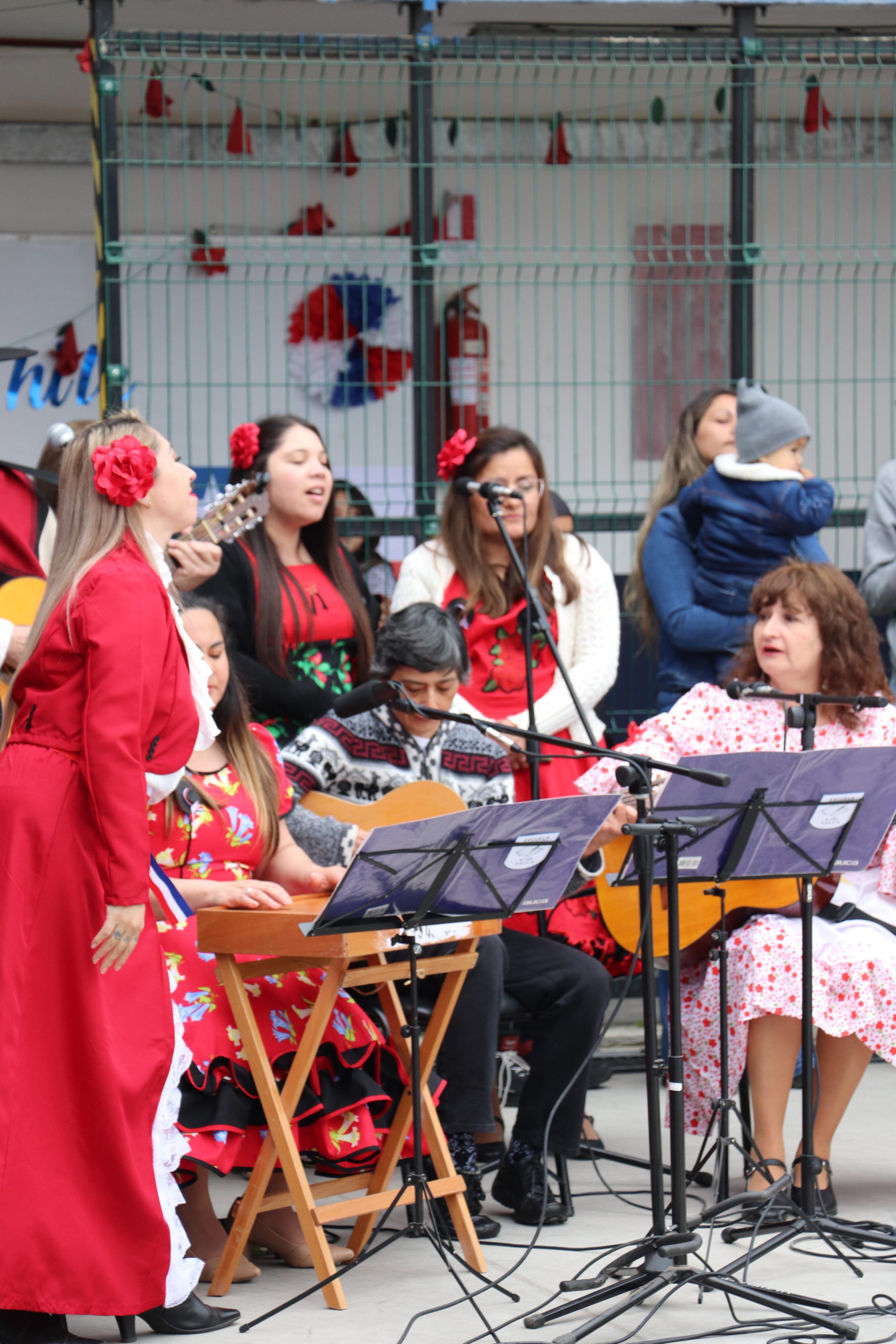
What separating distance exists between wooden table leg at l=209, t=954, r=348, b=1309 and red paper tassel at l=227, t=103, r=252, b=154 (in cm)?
339

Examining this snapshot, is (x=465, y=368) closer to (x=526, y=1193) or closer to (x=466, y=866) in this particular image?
(x=526, y=1193)

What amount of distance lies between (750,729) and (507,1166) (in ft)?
4.07

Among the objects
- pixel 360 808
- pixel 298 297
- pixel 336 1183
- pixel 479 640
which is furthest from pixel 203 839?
pixel 298 297

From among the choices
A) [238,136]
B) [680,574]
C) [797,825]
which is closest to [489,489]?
[680,574]

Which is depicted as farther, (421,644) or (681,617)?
(681,617)

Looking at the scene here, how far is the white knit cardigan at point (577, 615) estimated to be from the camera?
469cm

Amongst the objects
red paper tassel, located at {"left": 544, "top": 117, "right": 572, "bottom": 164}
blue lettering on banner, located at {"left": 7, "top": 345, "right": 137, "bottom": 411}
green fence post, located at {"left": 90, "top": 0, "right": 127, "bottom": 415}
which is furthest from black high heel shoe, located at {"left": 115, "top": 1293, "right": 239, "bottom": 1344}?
blue lettering on banner, located at {"left": 7, "top": 345, "right": 137, "bottom": 411}

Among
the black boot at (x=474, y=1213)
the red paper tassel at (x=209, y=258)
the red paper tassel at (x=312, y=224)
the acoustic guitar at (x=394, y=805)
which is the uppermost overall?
the red paper tassel at (x=312, y=224)

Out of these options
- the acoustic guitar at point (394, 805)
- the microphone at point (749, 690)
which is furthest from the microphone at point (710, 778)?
the acoustic guitar at point (394, 805)

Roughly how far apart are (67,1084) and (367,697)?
2.88ft

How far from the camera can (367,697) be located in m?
3.09

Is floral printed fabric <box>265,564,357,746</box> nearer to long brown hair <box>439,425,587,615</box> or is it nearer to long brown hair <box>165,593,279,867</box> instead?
long brown hair <box>439,425,587,615</box>

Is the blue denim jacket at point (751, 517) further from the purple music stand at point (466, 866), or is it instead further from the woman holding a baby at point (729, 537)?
the purple music stand at point (466, 866)

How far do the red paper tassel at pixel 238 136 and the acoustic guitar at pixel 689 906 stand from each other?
9.71ft
